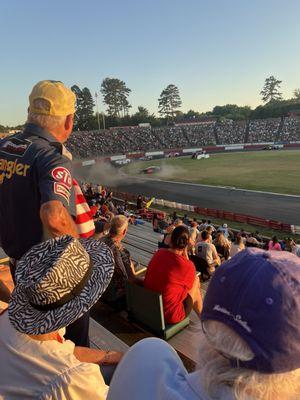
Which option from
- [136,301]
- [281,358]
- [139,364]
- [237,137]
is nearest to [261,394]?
[281,358]

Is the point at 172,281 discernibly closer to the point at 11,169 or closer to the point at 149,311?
the point at 149,311

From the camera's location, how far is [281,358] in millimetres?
1002

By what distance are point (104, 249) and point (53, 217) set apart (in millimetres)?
371

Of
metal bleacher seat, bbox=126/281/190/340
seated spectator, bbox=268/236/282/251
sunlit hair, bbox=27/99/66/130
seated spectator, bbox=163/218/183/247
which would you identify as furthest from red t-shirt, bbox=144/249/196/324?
seated spectator, bbox=268/236/282/251

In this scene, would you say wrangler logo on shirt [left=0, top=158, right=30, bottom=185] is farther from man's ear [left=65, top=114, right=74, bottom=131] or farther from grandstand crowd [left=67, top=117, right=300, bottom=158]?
grandstand crowd [left=67, top=117, right=300, bottom=158]

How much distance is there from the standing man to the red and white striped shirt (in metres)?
0.19

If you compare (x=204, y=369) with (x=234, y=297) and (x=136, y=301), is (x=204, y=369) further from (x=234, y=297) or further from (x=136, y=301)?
(x=136, y=301)

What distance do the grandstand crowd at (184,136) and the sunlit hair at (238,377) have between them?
7722 cm

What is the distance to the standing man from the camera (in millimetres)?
2180

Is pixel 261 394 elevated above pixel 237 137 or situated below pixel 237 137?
above

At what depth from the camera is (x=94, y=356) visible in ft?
8.32

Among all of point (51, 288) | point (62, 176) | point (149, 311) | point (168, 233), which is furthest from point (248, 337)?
point (168, 233)

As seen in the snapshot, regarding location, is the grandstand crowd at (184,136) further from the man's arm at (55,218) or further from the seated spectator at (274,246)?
the man's arm at (55,218)

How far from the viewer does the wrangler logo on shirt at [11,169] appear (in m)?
2.28
